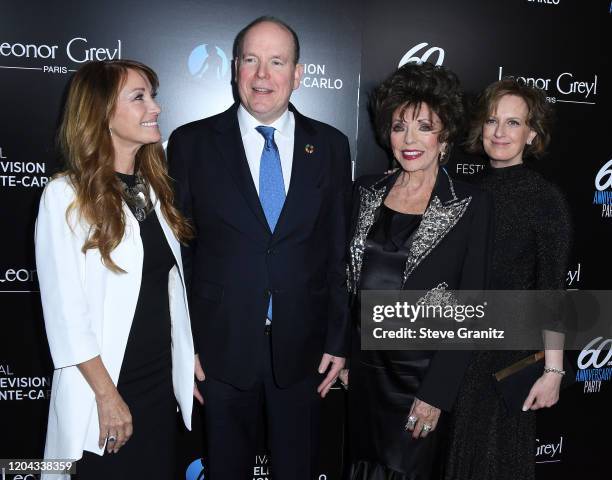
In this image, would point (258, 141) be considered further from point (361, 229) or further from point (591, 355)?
point (591, 355)

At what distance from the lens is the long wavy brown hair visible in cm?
177

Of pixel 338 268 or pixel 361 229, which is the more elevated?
pixel 361 229

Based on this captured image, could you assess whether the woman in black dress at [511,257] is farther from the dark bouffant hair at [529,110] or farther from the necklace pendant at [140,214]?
the necklace pendant at [140,214]

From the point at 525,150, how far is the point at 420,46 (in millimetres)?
988

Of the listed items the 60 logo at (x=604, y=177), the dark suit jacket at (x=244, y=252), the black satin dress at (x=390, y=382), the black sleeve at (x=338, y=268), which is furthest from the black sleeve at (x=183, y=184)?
the 60 logo at (x=604, y=177)

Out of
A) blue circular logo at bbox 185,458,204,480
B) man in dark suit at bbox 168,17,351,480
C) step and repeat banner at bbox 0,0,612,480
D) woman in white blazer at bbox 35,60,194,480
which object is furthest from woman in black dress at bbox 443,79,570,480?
blue circular logo at bbox 185,458,204,480

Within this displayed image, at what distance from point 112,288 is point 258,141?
0.82 metres

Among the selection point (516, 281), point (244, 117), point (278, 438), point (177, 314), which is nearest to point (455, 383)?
point (516, 281)

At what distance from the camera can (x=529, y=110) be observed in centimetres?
246

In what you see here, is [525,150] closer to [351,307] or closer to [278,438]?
[351,307]

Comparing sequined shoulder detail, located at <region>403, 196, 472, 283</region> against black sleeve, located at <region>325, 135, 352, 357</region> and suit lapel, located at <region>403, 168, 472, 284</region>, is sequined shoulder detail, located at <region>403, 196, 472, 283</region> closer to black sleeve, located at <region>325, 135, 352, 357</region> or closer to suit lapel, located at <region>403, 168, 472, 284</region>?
suit lapel, located at <region>403, 168, 472, 284</region>

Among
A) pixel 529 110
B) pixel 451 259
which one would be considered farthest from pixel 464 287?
pixel 529 110

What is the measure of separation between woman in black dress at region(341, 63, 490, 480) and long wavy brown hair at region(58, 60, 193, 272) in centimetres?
98

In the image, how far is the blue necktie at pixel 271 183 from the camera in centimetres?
218
